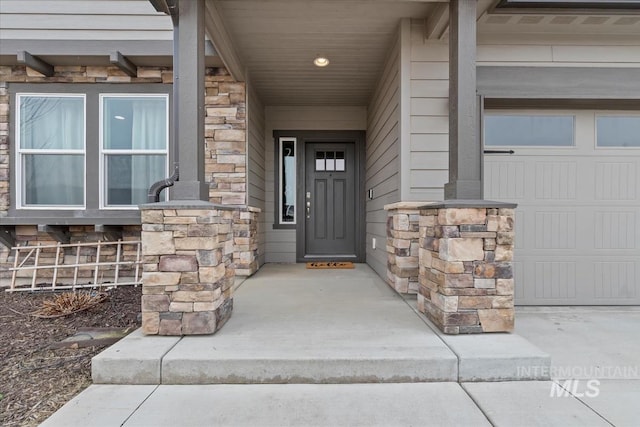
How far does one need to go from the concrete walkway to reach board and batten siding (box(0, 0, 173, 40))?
3.25 metres

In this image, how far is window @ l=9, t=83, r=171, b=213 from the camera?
3.99 meters

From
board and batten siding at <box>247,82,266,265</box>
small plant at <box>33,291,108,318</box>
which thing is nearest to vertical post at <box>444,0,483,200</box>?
board and batten siding at <box>247,82,266,265</box>

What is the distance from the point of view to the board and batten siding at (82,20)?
12.1 ft

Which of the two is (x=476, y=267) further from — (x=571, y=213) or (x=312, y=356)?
(x=571, y=213)

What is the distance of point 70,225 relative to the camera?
3969 millimetres

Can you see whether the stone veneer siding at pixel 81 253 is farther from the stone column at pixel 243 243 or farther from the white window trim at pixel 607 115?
the white window trim at pixel 607 115

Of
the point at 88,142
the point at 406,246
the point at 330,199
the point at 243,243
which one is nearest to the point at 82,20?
the point at 88,142

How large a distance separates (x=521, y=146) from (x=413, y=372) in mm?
2566

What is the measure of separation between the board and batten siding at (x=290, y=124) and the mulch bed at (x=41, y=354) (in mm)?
2255

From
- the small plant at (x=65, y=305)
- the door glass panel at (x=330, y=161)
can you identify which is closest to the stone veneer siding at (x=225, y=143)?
the small plant at (x=65, y=305)

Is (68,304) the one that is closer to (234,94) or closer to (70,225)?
(70,225)

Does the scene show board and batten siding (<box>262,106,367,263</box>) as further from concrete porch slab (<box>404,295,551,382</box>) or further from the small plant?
concrete porch slab (<box>404,295,551,382</box>)

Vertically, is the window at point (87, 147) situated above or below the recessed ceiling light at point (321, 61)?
below

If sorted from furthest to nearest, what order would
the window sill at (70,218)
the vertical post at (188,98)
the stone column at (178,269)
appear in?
the window sill at (70,218) → the vertical post at (188,98) → the stone column at (178,269)
